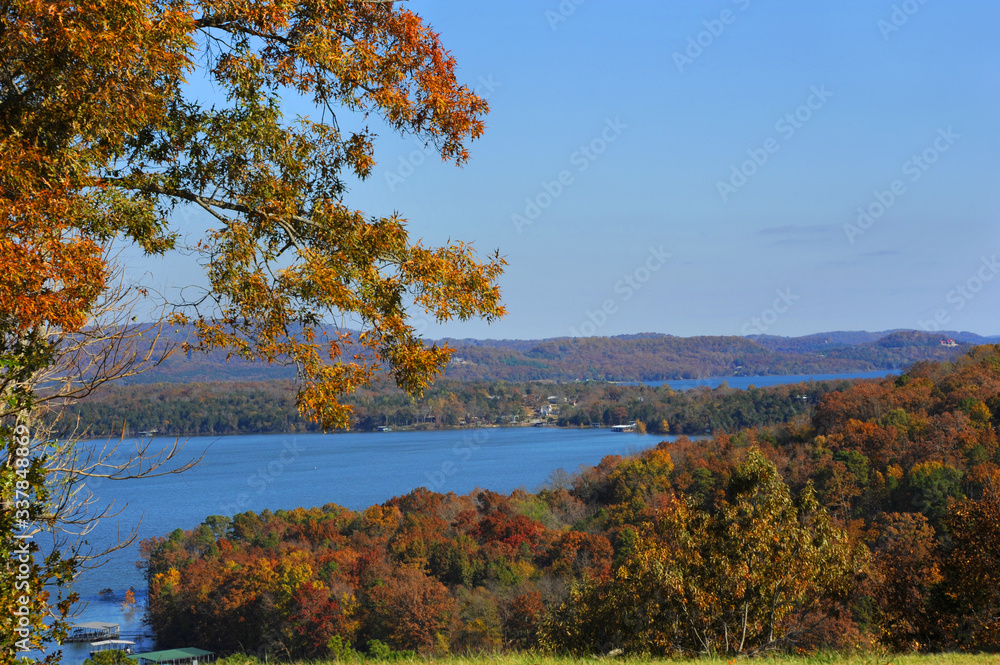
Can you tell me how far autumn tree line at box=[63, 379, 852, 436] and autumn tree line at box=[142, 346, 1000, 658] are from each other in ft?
33.7

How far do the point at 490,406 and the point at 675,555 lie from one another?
286ft

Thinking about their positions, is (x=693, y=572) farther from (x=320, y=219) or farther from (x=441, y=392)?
(x=441, y=392)

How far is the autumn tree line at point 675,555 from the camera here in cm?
789

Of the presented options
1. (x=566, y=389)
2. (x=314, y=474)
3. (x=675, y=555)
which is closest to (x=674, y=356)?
(x=566, y=389)

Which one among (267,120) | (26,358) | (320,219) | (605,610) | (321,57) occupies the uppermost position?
(321,57)

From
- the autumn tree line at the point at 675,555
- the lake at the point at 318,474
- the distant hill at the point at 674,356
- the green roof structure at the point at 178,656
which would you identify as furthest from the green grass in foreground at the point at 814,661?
the distant hill at the point at 674,356

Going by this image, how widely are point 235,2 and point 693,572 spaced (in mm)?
6681

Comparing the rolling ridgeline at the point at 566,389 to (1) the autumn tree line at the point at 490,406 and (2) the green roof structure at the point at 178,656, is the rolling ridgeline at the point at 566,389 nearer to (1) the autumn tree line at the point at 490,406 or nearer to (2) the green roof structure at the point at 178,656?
(1) the autumn tree line at the point at 490,406

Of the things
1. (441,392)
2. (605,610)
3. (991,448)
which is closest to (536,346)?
(441,392)

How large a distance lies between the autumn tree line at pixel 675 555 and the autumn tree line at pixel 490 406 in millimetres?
10280

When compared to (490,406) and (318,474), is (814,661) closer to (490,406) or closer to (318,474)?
(318,474)

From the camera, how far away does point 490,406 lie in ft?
312

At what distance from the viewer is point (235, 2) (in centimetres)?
439

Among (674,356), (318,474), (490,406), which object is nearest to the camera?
(318,474)
